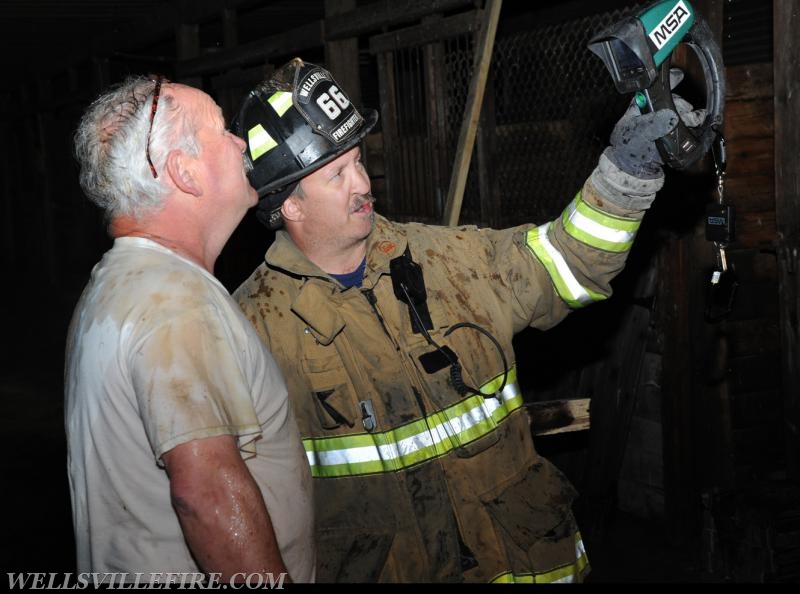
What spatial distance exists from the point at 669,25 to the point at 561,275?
79 centimetres

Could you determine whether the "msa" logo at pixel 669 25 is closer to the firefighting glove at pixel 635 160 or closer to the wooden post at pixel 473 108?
the firefighting glove at pixel 635 160

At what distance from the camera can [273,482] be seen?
1.96 metres

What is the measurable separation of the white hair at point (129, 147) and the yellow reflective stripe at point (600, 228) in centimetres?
118

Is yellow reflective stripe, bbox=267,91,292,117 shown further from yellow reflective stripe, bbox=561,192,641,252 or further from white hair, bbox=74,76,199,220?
yellow reflective stripe, bbox=561,192,641,252

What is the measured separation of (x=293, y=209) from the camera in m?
2.89

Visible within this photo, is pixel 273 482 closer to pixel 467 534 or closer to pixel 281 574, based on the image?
pixel 281 574

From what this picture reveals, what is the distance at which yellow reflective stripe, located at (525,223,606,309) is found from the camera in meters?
2.70

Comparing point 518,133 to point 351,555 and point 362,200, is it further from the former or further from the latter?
point 351,555

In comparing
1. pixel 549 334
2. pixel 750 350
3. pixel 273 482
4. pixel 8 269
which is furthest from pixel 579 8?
pixel 8 269

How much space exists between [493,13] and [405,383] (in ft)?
8.34

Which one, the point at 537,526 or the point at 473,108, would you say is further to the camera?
the point at 473,108

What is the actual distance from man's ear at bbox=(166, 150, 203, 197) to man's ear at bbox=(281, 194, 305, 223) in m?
0.88

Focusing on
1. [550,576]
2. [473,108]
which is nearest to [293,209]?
[550,576]

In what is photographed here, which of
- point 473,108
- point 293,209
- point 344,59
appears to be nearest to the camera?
point 293,209
